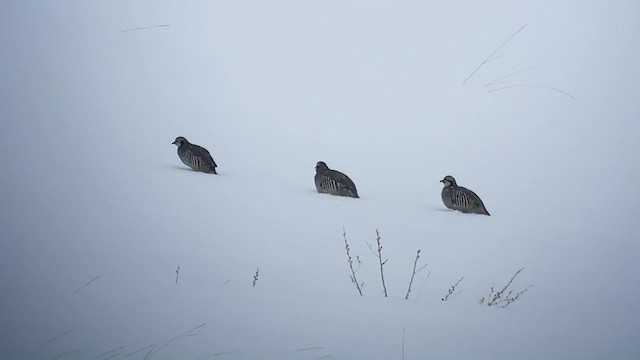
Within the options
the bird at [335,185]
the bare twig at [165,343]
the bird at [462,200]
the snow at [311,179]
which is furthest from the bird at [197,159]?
the bare twig at [165,343]

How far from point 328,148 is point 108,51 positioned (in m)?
5.31

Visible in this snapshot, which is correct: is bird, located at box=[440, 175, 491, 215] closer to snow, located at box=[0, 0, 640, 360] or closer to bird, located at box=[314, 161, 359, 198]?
snow, located at box=[0, 0, 640, 360]

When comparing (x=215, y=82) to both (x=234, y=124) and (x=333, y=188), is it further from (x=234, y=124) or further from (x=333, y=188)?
(x=333, y=188)

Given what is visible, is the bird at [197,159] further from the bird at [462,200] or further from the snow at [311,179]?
the bird at [462,200]

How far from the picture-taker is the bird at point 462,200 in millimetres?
6789

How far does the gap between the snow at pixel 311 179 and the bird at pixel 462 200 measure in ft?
0.53

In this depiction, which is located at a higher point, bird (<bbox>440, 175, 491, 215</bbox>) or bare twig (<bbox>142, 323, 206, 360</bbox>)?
bird (<bbox>440, 175, 491, 215</bbox>)

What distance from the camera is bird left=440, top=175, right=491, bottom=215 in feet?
22.3

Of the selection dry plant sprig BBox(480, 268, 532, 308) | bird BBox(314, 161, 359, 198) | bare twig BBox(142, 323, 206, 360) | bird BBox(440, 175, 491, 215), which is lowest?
bare twig BBox(142, 323, 206, 360)

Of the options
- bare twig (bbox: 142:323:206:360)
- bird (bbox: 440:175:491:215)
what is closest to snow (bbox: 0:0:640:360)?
bare twig (bbox: 142:323:206:360)

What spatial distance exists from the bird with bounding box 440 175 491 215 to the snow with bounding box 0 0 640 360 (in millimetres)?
161

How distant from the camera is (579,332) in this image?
3.48 metres

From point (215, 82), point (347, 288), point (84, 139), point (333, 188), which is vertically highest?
point (215, 82)

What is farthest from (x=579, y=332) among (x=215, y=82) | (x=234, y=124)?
(x=215, y=82)
